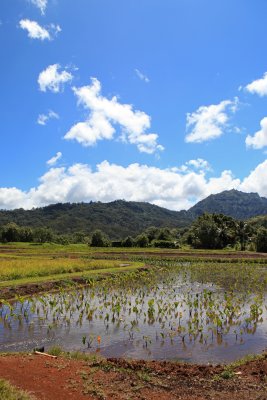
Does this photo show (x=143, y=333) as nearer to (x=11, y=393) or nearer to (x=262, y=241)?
(x=11, y=393)

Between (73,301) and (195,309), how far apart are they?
21.4ft

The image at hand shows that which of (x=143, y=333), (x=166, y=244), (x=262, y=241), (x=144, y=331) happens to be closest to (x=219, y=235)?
(x=166, y=244)

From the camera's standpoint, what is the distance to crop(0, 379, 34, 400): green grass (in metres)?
7.91

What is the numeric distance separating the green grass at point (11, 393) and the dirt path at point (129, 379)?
506mm

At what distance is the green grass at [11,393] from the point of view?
7.91 m

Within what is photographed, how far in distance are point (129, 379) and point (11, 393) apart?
3059mm

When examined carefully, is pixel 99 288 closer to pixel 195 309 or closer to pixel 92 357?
pixel 195 309

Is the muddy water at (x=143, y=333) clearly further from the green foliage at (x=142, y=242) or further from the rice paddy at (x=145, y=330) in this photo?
the green foliage at (x=142, y=242)

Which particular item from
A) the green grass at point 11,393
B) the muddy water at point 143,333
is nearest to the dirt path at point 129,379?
the green grass at point 11,393

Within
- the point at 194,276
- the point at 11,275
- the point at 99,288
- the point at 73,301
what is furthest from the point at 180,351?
the point at 194,276

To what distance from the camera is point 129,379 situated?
32.6ft

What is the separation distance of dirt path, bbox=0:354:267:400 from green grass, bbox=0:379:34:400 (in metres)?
0.51

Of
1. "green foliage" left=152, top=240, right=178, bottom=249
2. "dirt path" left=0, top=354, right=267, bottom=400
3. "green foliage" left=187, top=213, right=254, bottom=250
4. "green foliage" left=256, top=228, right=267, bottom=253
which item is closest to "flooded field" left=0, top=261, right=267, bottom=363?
"dirt path" left=0, top=354, right=267, bottom=400

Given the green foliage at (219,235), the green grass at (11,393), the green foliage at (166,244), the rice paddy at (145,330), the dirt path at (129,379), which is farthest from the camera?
the green foliage at (166,244)
